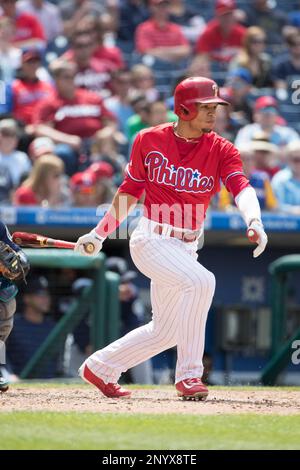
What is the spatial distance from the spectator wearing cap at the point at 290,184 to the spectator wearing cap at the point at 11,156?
96.8 inches

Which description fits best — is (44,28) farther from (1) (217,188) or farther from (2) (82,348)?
(1) (217,188)

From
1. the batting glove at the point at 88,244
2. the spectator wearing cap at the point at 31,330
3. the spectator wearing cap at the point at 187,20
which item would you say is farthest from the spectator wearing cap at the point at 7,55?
the batting glove at the point at 88,244

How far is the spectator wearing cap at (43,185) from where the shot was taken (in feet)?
33.4

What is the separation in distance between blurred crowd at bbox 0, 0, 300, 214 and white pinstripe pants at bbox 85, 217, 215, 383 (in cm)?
412

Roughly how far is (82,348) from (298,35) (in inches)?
247

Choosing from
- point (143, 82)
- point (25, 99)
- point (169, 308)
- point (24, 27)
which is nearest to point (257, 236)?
point (169, 308)

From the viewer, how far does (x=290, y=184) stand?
11234 millimetres

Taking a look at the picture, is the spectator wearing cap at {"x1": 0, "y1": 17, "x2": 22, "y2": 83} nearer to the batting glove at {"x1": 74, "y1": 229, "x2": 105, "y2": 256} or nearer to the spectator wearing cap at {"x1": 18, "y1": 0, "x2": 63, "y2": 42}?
the spectator wearing cap at {"x1": 18, "y1": 0, "x2": 63, "y2": 42}

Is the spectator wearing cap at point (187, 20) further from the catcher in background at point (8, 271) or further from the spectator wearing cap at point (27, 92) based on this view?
the catcher in background at point (8, 271)

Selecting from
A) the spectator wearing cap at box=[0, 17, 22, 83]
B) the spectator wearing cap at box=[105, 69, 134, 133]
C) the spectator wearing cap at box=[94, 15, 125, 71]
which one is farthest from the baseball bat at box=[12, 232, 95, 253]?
the spectator wearing cap at box=[94, 15, 125, 71]

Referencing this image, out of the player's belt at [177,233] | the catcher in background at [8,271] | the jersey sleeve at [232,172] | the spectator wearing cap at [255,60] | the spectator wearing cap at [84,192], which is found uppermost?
the spectator wearing cap at [255,60]

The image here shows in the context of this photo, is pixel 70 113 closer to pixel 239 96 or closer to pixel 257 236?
pixel 239 96

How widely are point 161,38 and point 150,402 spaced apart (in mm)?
8639
